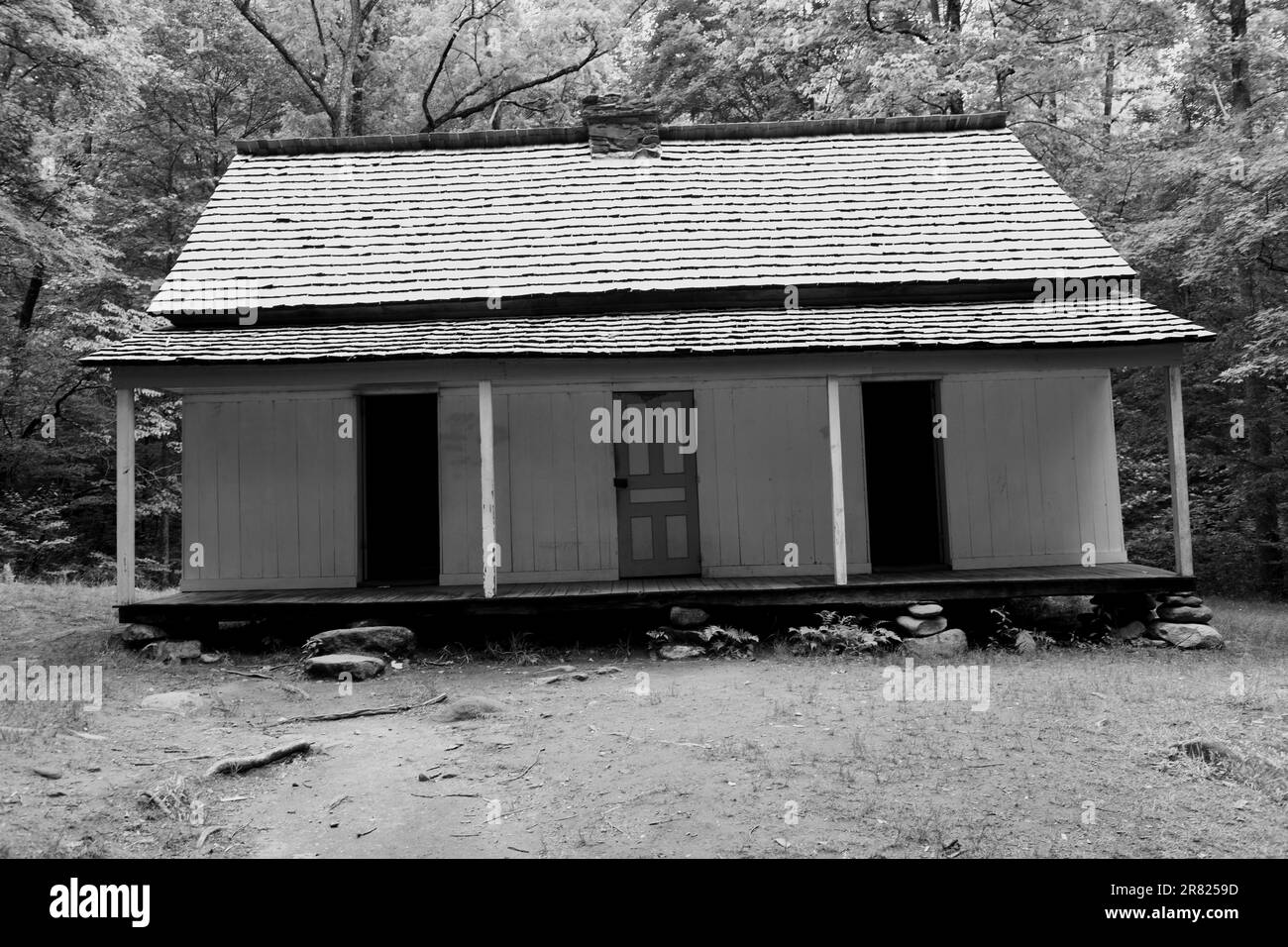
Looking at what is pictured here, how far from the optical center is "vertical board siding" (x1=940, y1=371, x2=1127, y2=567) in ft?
32.6

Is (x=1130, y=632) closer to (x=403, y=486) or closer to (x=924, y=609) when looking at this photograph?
(x=924, y=609)

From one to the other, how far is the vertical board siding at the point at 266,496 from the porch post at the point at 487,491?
2031 millimetres

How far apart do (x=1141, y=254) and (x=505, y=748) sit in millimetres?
12840

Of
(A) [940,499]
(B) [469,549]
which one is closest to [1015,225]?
(A) [940,499]

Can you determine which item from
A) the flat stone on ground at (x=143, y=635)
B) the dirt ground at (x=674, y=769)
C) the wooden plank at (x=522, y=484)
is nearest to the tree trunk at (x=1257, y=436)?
the dirt ground at (x=674, y=769)

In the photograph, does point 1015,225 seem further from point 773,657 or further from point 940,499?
point 773,657

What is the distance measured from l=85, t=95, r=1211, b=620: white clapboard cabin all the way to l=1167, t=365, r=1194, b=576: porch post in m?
0.04

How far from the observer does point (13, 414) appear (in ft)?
55.4

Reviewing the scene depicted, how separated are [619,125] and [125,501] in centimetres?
820

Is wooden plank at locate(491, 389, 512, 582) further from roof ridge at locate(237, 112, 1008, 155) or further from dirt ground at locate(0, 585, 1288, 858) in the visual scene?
roof ridge at locate(237, 112, 1008, 155)

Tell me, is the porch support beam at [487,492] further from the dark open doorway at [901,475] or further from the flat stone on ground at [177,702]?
the dark open doorway at [901,475]

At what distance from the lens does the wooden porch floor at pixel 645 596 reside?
8516mm

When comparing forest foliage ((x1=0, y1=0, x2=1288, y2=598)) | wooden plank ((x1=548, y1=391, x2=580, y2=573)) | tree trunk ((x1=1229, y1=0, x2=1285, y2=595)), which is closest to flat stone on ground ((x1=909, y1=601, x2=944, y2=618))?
wooden plank ((x1=548, y1=391, x2=580, y2=573))

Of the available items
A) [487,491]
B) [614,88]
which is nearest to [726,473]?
[487,491]
